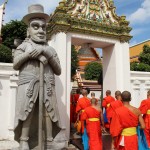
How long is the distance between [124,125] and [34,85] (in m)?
1.85

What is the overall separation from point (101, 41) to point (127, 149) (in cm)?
440

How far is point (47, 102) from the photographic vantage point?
→ 4.38m

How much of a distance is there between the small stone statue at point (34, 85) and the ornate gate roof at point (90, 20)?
229cm

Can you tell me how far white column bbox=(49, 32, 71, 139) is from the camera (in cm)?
664

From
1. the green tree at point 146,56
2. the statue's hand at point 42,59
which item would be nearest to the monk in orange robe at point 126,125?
the statue's hand at point 42,59

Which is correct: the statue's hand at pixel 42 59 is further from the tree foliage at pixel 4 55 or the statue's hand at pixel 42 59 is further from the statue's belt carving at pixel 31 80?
the tree foliage at pixel 4 55

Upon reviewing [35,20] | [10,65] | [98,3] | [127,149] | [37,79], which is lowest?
[127,149]

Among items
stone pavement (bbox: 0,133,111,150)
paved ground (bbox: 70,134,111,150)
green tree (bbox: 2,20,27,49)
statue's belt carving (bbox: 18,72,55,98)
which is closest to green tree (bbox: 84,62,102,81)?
green tree (bbox: 2,20,27,49)

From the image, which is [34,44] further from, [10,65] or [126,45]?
[126,45]

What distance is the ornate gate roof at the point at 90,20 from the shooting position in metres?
6.95

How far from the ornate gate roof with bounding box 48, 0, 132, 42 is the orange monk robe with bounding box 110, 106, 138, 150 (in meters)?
3.73

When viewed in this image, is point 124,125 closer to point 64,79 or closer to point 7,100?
point 64,79

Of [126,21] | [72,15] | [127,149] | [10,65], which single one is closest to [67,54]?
[72,15]

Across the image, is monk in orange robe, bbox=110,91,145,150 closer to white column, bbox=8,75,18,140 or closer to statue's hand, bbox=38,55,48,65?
statue's hand, bbox=38,55,48,65
